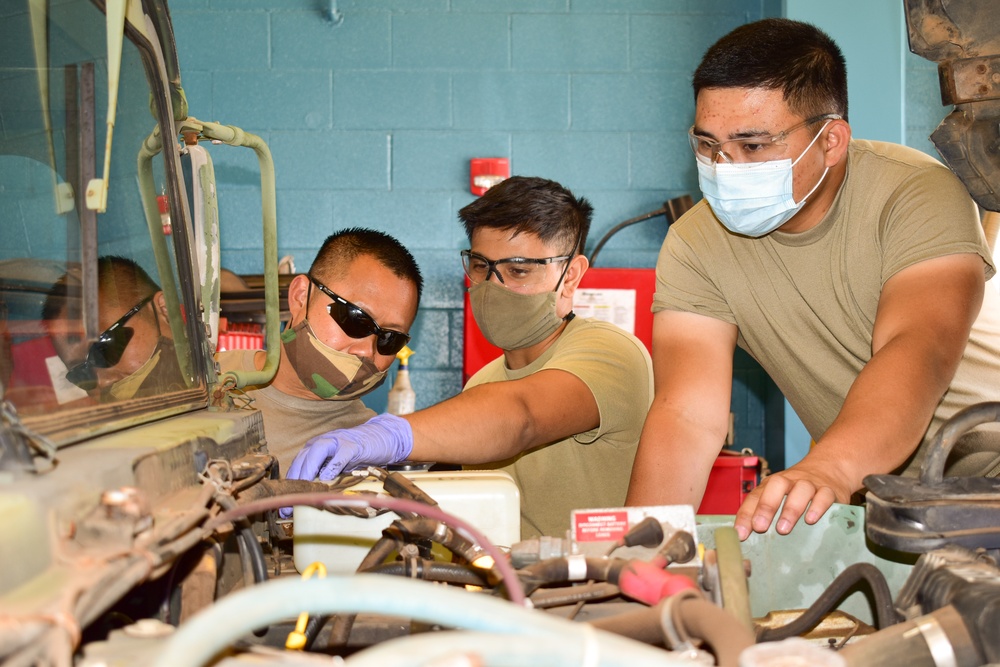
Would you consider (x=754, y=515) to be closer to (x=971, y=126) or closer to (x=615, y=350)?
(x=971, y=126)

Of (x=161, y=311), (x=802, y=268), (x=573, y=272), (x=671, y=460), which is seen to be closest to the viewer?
(x=161, y=311)

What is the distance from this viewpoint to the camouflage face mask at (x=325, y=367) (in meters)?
2.51

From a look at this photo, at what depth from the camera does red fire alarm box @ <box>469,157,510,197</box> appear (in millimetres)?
4320

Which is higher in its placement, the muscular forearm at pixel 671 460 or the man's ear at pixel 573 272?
the man's ear at pixel 573 272

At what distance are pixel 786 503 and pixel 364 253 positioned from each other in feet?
5.41

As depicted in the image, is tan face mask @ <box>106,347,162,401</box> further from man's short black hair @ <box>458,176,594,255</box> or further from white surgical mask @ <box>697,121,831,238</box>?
man's short black hair @ <box>458,176,594,255</box>

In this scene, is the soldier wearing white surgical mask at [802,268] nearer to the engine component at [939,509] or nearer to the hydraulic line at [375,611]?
the engine component at [939,509]

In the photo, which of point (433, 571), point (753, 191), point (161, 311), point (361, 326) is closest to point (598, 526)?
point (433, 571)

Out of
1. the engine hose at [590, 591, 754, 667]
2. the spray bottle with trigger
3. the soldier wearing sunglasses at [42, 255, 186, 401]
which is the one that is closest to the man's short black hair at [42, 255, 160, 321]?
the soldier wearing sunglasses at [42, 255, 186, 401]

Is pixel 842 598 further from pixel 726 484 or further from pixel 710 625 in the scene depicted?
pixel 726 484

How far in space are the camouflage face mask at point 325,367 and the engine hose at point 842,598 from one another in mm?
1496

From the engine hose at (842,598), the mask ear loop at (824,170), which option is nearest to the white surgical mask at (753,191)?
the mask ear loop at (824,170)

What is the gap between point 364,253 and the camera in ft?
9.02

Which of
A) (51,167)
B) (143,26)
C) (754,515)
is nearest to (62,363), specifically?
(51,167)
